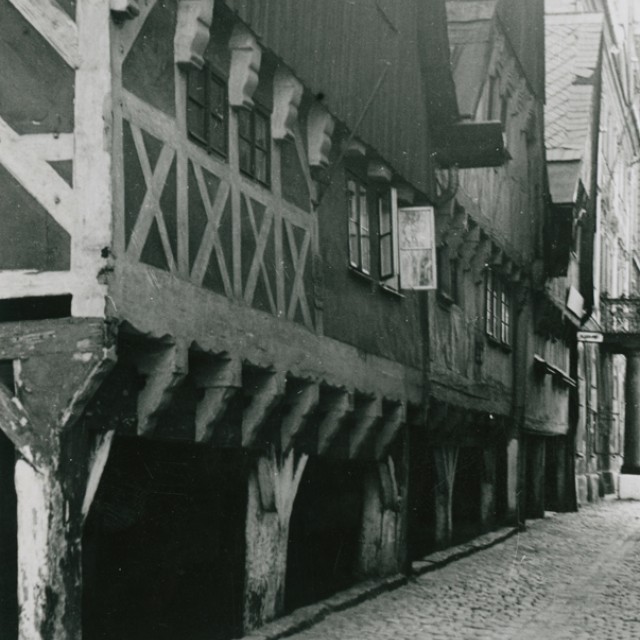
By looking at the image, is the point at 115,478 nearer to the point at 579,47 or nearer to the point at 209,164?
the point at 209,164

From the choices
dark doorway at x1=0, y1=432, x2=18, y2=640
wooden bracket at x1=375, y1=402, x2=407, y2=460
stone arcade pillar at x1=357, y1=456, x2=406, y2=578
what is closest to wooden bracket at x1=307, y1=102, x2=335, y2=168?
wooden bracket at x1=375, y1=402, x2=407, y2=460

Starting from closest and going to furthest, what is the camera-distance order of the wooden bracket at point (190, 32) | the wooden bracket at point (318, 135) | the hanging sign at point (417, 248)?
the wooden bracket at point (190, 32), the wooden bracket at point (318, 135), the hanging sign at point (417, 248)

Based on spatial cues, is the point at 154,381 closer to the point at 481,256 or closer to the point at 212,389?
the point at 212,389

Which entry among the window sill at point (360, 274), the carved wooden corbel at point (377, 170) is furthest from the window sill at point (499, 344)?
the window sill at point (360, 274)

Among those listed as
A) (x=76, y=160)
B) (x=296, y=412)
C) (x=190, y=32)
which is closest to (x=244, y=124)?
(x=190, y=32)

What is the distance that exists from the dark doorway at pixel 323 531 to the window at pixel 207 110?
3711 mm

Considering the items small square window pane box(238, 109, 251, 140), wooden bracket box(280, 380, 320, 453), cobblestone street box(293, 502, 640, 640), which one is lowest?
cobblestone street box(293, 502, 640, 640)

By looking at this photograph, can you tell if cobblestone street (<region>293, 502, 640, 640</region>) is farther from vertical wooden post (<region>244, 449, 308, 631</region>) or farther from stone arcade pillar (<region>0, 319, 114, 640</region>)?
stone arcade pillar (<region>0, 319, 114, 640</region>)

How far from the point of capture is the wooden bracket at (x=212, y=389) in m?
9.23

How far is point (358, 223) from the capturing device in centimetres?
1342

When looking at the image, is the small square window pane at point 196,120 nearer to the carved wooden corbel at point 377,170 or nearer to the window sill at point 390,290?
the carved wooden corbel at point 377,170

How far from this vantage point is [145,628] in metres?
8.91

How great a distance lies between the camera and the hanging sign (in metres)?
14.8

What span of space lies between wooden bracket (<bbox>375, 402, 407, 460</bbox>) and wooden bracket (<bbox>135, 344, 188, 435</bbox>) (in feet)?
19.2
